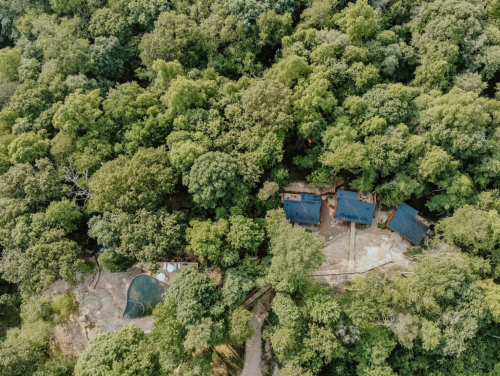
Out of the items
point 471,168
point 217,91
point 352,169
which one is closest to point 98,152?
point 217,91

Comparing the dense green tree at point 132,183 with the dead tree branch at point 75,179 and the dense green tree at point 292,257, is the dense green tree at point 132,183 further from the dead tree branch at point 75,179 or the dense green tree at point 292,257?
the dense green tree at point 292,257

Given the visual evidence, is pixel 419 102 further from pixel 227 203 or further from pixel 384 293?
pixel 227 203

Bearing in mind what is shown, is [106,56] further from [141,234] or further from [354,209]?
[354,209]

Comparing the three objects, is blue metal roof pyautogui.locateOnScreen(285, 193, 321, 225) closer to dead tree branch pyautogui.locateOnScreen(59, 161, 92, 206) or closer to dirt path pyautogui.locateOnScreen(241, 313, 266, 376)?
dirt path pyautogui.locateOnScreen(241, 313, 266, 376)

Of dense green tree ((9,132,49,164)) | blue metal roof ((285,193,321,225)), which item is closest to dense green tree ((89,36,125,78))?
dense green tree ((9,132,49,164))

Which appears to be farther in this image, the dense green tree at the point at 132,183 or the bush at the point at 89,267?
the bush at the point at 89,267

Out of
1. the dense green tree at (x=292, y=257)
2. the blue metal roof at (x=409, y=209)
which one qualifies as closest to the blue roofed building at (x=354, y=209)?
the blue metal roof at (x=409, y=209)
